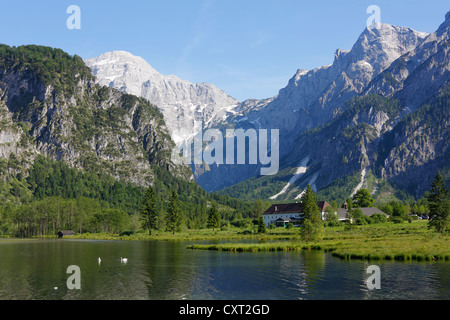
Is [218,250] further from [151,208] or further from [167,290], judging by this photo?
[151,208]

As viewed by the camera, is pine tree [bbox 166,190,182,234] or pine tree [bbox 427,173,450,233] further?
pine tree [bbox 166,190,182,234]

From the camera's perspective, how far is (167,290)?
153ft

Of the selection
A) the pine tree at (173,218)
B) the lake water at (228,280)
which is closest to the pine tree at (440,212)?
the lake water at (228,280)

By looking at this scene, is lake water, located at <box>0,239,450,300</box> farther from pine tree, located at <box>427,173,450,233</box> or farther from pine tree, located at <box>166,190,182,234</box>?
pine tree, located at <box>166,190,182,234</box>

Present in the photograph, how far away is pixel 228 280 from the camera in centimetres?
5222

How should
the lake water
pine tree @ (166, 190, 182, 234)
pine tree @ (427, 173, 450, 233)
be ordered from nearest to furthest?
the lake water → pine tree @ (427, 173, 450, 233) → pine tree @ (166, 190, 182, 234)

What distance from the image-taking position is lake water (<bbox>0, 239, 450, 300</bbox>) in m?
43.0

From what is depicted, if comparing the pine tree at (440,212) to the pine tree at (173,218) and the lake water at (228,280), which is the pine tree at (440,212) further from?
the pine tree at (173,218)

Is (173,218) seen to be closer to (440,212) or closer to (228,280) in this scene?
(440,212)

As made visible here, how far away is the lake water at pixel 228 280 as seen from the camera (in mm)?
43000

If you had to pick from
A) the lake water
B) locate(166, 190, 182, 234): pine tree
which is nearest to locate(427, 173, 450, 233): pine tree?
the lake water
